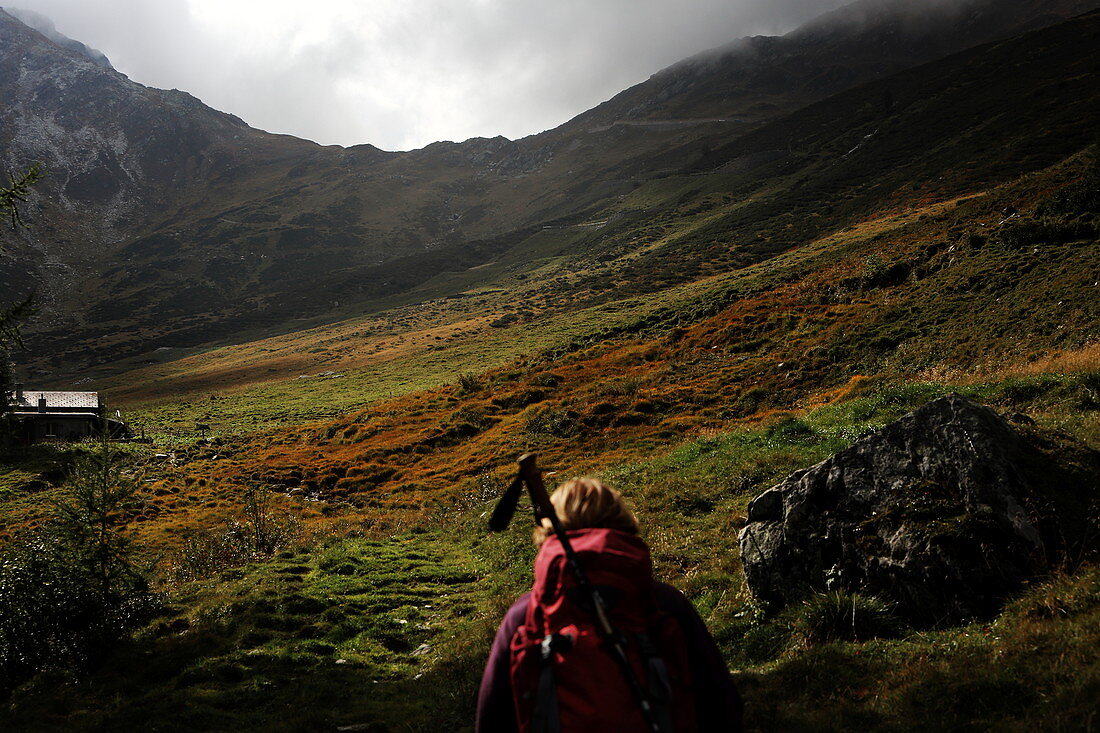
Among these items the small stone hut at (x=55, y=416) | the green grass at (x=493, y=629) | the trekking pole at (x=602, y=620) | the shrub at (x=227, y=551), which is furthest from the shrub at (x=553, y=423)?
the small stone hut at (x=55, y=416)

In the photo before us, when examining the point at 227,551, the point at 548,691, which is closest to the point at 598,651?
the point at 548,691

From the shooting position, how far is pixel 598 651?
262cm

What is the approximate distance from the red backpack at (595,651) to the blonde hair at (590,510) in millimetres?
160

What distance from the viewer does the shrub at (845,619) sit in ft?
19.6

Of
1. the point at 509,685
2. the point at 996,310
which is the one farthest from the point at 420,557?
the point at 996,310

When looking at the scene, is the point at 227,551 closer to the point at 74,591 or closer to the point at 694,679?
the point at 74,591

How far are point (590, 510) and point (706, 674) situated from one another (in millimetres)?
1112

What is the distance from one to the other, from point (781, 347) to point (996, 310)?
11185 millimetres

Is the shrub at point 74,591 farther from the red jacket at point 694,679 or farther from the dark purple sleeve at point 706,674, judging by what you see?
the dark purple sleeve at point 706,674

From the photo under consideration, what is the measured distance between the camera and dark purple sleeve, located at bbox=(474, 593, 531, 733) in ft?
9.92

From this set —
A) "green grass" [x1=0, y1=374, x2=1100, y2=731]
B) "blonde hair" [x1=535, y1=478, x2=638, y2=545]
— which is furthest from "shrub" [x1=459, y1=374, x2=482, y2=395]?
"blonde hair" [x1=535, y1=478, x2=638, y2=545]

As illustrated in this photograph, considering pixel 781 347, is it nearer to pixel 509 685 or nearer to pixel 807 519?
pixel 807 519

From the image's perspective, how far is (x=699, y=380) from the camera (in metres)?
33.5

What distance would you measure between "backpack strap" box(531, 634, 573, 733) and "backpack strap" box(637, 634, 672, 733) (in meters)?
0.39
